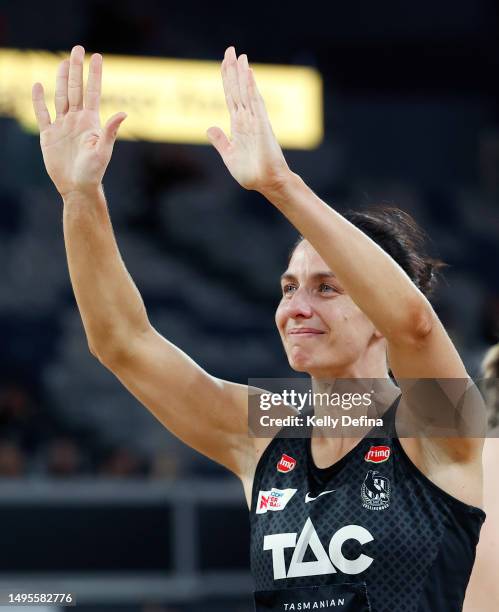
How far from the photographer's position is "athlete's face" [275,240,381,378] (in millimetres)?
2863

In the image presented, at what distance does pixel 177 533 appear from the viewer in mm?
7695

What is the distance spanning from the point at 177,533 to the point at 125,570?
0.41 meters

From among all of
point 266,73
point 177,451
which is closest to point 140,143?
point 266,73

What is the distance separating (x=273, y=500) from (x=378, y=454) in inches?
11.4

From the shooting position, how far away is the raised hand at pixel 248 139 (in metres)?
2.50

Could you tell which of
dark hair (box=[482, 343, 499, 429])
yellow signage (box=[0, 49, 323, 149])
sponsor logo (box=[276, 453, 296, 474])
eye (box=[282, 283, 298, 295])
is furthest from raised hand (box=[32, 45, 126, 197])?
yellow signage (box=[0, 49, 323, 149])

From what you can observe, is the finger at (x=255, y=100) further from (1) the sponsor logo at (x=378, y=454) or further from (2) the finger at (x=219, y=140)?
(1) the sponsor logo at (x=378, y=454)

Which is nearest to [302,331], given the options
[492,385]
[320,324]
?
[320,324]

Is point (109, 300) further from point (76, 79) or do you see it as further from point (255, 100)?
point (255, 100)

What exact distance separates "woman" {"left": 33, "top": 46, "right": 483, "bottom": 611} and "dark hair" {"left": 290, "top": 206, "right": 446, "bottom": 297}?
0.01m

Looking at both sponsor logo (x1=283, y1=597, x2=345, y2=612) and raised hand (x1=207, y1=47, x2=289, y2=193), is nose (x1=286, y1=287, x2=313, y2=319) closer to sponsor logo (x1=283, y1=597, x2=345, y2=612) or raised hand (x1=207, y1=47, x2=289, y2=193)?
raised hand (x1=207, y1=47, x2=289, y2=193)

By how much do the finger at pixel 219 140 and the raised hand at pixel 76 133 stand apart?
30cm

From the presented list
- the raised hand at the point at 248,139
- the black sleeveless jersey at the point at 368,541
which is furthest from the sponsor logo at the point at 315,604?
the raised hand at the point at 248,139

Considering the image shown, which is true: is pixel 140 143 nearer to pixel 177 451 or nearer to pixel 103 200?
pixel 177 451
